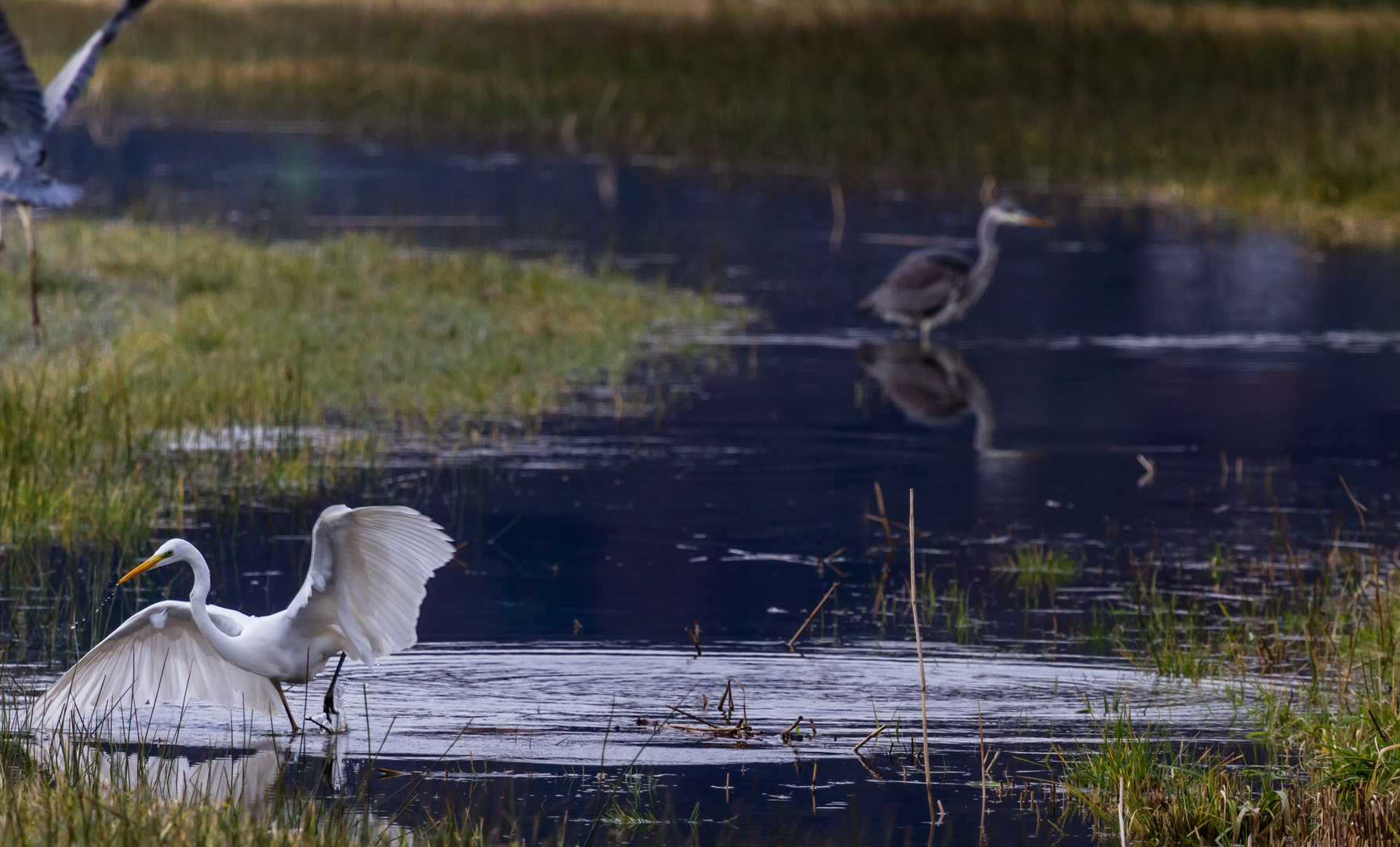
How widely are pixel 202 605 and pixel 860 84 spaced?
23674mm

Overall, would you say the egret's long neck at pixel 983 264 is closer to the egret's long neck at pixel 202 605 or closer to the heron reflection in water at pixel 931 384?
the heron reflection in water at pixel 931 384

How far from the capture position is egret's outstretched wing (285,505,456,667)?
19.2ft

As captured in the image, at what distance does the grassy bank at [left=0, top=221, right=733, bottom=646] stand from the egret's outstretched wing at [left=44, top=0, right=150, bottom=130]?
132cm

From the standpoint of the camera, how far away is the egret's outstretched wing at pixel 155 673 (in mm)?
5922

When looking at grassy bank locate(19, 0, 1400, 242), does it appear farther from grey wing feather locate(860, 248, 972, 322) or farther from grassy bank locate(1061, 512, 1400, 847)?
grassy bank locate(1061, 512, 1400, 847)

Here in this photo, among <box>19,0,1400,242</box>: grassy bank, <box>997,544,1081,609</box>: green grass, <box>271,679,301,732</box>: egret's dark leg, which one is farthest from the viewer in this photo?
<box>19,0,1400,242</box>: grassy bank

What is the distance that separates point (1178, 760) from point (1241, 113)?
21.2 m

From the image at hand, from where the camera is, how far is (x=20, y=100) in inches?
459

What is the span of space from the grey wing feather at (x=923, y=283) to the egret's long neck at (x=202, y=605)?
9.09 meters

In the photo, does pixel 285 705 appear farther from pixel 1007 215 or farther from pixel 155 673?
pixel 1007 215

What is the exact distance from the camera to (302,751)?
19.4ft

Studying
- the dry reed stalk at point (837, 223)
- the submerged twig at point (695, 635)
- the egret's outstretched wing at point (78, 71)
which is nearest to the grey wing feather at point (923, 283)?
the dry reed stalk at point (837, 223)

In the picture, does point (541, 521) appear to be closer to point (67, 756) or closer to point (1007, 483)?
point (1007, 483)

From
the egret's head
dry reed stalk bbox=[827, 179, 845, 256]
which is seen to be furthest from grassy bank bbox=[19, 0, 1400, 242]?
the egret's head
